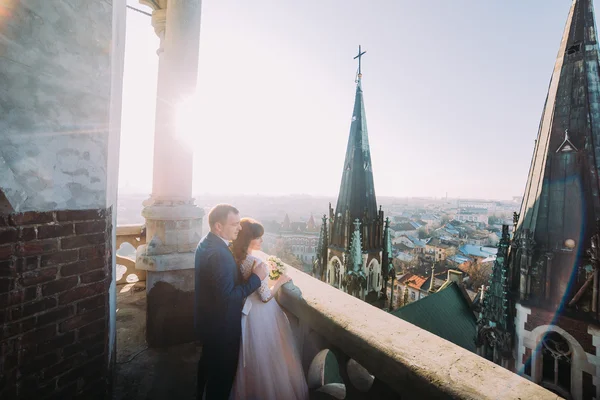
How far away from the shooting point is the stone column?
121 inches

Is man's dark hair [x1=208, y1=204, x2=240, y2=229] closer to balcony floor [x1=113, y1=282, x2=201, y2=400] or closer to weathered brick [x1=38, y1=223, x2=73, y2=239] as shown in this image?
weathered brick [x1=38, y1=223, x2=73, y2=239]

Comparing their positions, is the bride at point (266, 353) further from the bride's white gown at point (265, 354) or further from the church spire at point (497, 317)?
the church spire at point (497, 317)

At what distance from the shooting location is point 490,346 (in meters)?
8.30

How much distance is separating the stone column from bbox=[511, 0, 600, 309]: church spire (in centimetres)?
916

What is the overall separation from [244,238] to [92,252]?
119 centimetres

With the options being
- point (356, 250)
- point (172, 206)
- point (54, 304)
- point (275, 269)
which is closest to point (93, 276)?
point (54, 304)

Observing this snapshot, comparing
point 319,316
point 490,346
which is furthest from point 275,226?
point 319,316

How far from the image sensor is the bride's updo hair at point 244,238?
2.45m

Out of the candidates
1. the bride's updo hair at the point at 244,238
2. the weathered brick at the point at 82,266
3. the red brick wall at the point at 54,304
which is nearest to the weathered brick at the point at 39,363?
the red brick wall at the point at 54,304

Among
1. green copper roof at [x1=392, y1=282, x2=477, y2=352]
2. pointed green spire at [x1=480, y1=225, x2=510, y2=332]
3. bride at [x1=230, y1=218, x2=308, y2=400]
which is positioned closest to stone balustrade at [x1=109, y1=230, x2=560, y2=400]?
bride at [x1=230, y1=218, x2=308, y2=400]

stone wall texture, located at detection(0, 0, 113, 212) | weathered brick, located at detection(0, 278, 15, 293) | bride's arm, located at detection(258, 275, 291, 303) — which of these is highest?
stone wall texture, located at detection(0, 0, 113, 212)

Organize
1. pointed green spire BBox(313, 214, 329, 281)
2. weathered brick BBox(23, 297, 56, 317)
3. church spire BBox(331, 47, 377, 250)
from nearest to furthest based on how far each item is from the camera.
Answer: weathered brick BBox(23, 297, 56, 317) → church spire BBox(331, 47, 377, 250) → pointed green spire BBox(313, 214, 329, 281)

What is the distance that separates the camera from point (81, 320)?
158cm

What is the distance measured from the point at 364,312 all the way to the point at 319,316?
0.31 meters
